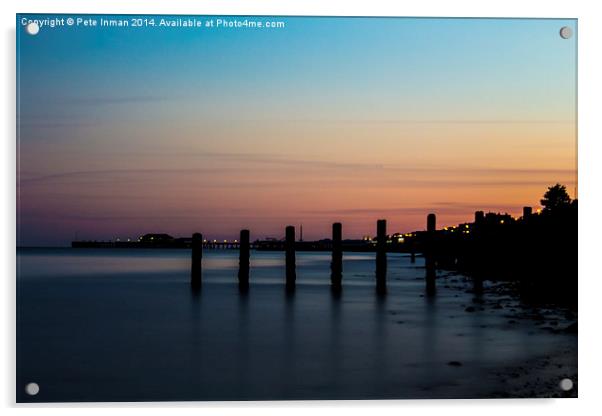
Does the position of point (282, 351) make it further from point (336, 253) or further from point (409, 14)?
point (336, 253)

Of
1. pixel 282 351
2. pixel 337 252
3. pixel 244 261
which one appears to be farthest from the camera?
pixel 244 261

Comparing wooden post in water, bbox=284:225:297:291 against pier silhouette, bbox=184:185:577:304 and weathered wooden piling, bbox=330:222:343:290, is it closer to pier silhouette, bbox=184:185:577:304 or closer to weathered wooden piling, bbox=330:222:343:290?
pier silhouette, bbox=184:185:577:304

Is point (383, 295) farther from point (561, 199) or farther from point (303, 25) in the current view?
point (303, 25)

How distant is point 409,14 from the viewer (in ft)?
18.8

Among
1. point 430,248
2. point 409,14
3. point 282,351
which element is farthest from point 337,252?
point 409,14

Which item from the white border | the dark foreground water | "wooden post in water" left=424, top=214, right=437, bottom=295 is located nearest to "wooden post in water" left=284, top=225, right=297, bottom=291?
the dark foreground water

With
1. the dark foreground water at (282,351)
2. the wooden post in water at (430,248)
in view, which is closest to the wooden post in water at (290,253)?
the dark foreground water at (282,351)

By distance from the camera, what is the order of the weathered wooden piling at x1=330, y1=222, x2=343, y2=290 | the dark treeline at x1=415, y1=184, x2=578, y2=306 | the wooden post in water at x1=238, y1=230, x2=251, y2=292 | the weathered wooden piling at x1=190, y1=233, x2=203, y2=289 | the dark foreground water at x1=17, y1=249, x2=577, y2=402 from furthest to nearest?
the wooden post in water at x1=238, y1=230, x2=251, y2=292
the weathered wooden piling at x1=190, y1=233, x2=203, y2=289
the weathered wooden piling at x1=330, y1=222, x2=343, y2=290
the dark treeline at x1=415, y1=184, x2=578, y2=306
the dark foreground water at x1=17, y1=249, x2=577, y2=402

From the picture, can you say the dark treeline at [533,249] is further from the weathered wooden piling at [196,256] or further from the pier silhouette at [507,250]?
the weathered wooden piling at [196,256]

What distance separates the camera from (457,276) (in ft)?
61.6

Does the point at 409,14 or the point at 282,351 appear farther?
the point at 282,351

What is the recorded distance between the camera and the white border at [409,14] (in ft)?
18.1

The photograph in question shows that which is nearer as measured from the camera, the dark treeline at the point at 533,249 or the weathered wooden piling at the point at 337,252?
the dark treeline at the point at 533,249

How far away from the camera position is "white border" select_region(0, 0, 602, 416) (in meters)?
5.52
